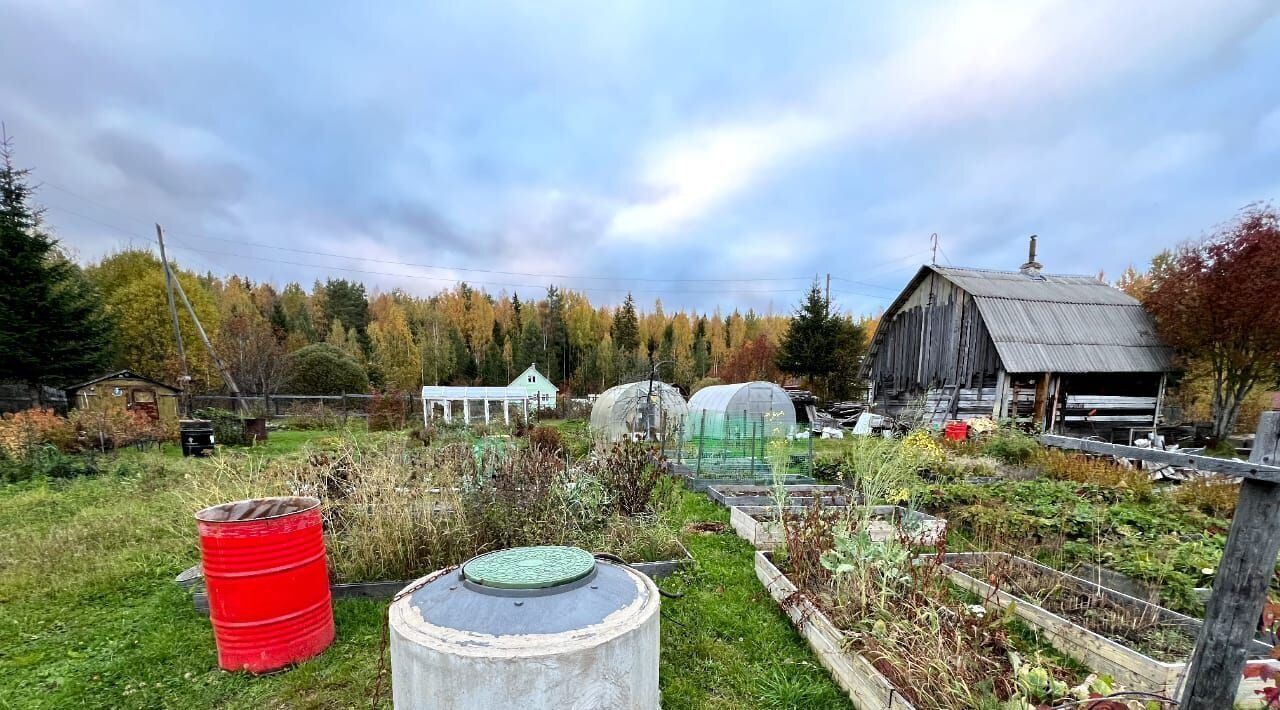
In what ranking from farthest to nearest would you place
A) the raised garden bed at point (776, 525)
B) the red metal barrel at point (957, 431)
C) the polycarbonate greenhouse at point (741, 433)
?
the red metal barrel at point (957, 431), the polycarbonate greenhouse at point (741, 433), the raised garden bed at point (776, 525)

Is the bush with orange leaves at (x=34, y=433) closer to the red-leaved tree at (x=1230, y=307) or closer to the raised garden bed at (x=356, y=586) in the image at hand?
the raised garden bed at (x=356, y=586)

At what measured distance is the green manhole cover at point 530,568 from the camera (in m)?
2.12

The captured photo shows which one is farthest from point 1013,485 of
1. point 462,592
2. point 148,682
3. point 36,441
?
point 36,441

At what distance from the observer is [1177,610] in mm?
3379

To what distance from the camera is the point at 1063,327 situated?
14.4 meters

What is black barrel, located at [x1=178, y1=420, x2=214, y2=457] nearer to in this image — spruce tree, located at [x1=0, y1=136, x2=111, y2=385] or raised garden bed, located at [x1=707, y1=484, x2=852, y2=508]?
spruce tree, located at [x1=0, y1=136, x2=111, y2=385]

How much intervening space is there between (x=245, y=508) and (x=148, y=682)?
112 cm

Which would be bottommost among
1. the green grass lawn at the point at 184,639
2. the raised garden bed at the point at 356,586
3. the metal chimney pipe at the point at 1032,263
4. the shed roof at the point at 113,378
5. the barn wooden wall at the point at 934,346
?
the green grass lawn at the point at 184,639

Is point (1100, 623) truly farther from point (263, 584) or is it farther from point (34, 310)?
point (34, 310)

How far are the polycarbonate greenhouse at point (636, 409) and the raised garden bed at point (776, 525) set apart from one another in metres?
6.62

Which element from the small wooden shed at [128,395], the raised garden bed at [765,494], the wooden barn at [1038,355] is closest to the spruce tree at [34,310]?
the small wooden shed at [128,395]

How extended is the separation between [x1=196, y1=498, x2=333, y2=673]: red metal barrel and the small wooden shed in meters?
14.3

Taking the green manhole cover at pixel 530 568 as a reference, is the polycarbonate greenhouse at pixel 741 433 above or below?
below

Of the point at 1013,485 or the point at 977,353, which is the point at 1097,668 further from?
the point at 977,353
